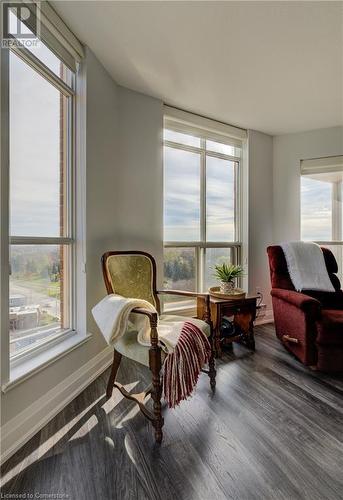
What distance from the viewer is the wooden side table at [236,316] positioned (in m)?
2.29

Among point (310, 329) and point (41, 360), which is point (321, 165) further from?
point (41, 360)

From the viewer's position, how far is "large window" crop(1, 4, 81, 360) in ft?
4.42

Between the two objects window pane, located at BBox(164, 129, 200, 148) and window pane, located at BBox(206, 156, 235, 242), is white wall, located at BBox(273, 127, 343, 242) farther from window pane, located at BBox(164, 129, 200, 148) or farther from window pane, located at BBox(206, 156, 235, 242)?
window pane, located at BBox(164, 129, 200, 148)

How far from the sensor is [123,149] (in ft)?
7.76

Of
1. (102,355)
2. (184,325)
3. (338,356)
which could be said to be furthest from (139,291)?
(338,356)

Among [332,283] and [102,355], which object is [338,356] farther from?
[102,355]

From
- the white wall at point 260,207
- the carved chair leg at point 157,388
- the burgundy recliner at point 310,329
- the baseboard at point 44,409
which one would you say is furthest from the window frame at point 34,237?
the white wall at point 260,207

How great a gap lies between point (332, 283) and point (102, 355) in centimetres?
240

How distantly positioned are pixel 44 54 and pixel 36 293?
1.50 m

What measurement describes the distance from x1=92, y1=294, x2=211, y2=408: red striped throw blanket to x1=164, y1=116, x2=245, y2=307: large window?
1252 millimetres

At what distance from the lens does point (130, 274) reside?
1.87 metres

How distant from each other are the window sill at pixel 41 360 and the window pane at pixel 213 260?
1.64 m

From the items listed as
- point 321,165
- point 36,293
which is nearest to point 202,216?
point 321,165

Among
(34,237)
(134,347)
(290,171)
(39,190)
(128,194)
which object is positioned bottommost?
(134,347)
